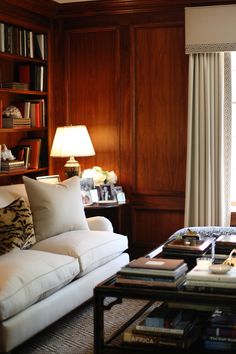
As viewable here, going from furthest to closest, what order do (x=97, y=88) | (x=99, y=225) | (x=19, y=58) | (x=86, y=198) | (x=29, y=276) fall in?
1. (x=97, y=88)
2. (x=86, y=198)
3. (x=19, y=58)
4. (x=99, y=225)
5. (x=29, y=276)

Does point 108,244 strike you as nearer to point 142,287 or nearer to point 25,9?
point 142,287

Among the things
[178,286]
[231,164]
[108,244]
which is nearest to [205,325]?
[178,286]

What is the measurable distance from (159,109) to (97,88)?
0.66 m

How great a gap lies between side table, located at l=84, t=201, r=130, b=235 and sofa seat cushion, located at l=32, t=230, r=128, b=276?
0.78 meters

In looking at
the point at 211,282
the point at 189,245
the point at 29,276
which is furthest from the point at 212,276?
the point at 29,276

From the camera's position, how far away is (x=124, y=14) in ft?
19.2

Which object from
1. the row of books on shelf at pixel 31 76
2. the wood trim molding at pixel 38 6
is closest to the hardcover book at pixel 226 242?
the row of books on shelf at pixel 31 76

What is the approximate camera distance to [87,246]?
431 centimetres

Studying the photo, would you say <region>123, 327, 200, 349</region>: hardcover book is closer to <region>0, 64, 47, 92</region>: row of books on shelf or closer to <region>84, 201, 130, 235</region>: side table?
<region>84, 201, 130, 235</region>: side table

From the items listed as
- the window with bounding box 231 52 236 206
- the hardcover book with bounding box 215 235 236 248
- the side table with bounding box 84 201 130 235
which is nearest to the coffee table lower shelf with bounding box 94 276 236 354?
the hardcover book with bounding box 215 235 236 248

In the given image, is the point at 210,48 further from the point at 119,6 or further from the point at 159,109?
the point at 119,6

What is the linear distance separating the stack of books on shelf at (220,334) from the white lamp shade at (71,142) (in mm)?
2562

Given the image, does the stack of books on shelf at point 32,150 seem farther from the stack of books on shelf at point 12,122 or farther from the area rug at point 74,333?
the area rug at point 74,333

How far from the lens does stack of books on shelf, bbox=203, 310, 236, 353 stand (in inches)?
124
